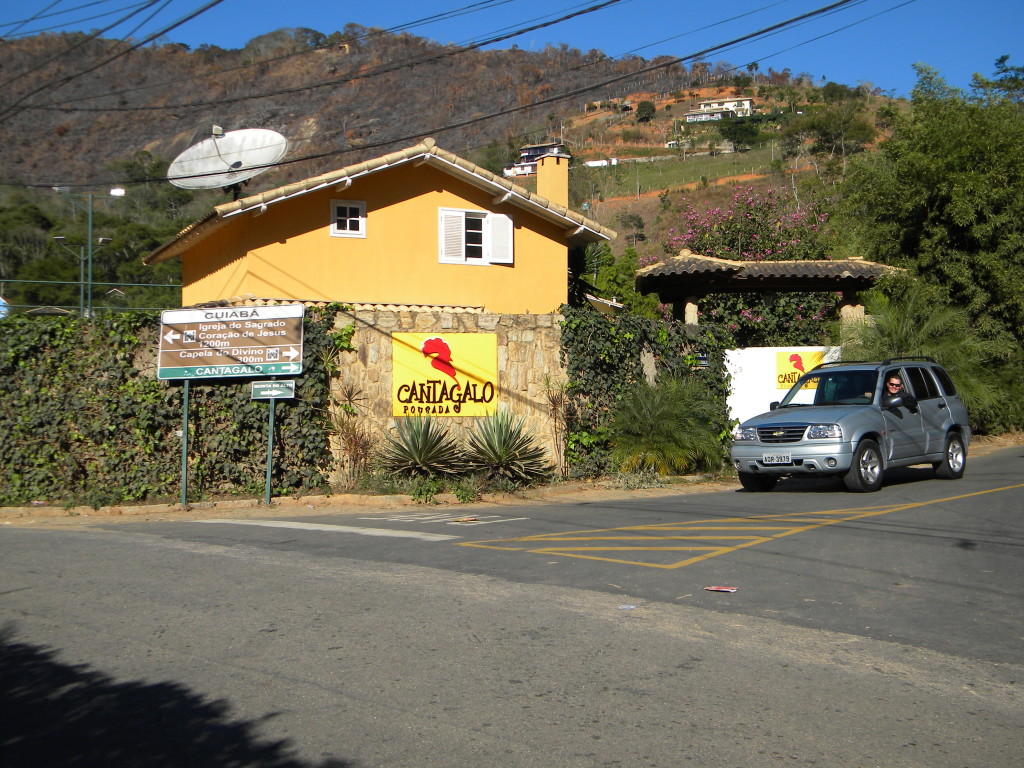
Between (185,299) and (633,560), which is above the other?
(185,299)

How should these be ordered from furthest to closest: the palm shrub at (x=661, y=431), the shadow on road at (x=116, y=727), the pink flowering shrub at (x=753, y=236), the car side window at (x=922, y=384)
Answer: the pink flowering shrub at (x=753, y=236)
the palm shrub at (x=661, y=431)
the car side window at (x=922, y=384)
the shadow on road at (x=116, y=727)

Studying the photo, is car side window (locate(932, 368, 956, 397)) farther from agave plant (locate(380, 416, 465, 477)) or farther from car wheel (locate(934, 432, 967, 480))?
agave plant (locate(380, 416, 465, 477))

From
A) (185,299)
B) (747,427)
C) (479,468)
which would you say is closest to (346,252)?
(185,299)

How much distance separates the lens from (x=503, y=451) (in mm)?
15570

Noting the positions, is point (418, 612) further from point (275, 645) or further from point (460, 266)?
point (460, 266)

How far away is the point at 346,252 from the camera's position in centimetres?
2303

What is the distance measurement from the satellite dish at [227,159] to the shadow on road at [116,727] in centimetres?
2018

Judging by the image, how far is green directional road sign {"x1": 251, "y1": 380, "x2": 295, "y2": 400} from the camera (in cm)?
1488

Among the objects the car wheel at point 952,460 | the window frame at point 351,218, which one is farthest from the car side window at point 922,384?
the window frame at point 351,218

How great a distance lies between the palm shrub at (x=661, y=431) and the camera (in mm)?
16781

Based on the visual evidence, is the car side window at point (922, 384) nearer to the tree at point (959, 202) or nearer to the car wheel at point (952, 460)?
the car wheel at point (952, 460)

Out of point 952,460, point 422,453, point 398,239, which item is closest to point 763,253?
point 398,239

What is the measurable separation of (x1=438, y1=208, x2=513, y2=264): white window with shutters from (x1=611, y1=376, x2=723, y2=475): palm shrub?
811 cm

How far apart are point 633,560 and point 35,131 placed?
115529 millimetres
